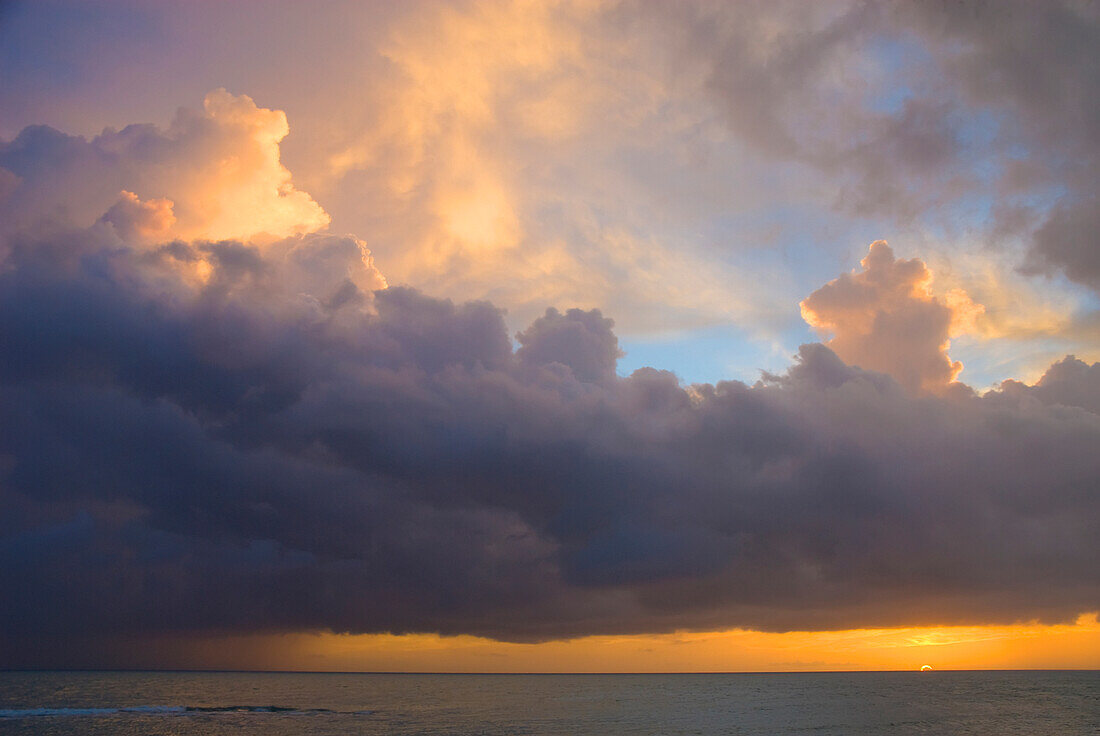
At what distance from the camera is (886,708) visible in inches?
5753

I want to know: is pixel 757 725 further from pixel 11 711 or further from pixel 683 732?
pixel 11 711

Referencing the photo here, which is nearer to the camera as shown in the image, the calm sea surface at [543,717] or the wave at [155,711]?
the calm sea surface at [543,717]

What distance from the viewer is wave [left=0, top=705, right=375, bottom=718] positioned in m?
119

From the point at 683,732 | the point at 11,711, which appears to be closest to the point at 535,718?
the point at 683,732

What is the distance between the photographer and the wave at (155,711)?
392ft

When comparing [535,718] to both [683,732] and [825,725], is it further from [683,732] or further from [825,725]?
[825,725]

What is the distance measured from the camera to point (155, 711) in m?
128

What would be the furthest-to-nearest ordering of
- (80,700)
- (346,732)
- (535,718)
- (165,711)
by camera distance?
(80,700), (165,711), (535,718), (346,732)

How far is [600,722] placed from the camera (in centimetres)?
11275

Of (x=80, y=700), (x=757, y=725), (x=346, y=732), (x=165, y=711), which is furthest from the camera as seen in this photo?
(x=80, y=700)

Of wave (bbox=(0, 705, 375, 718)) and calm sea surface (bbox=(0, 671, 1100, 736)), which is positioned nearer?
calm sea surface (bbox=(0, 671, 1100, 736))

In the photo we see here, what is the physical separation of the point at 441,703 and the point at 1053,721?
117 meters

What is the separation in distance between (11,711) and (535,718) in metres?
93.2

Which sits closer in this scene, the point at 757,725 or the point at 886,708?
the point at 757,725
